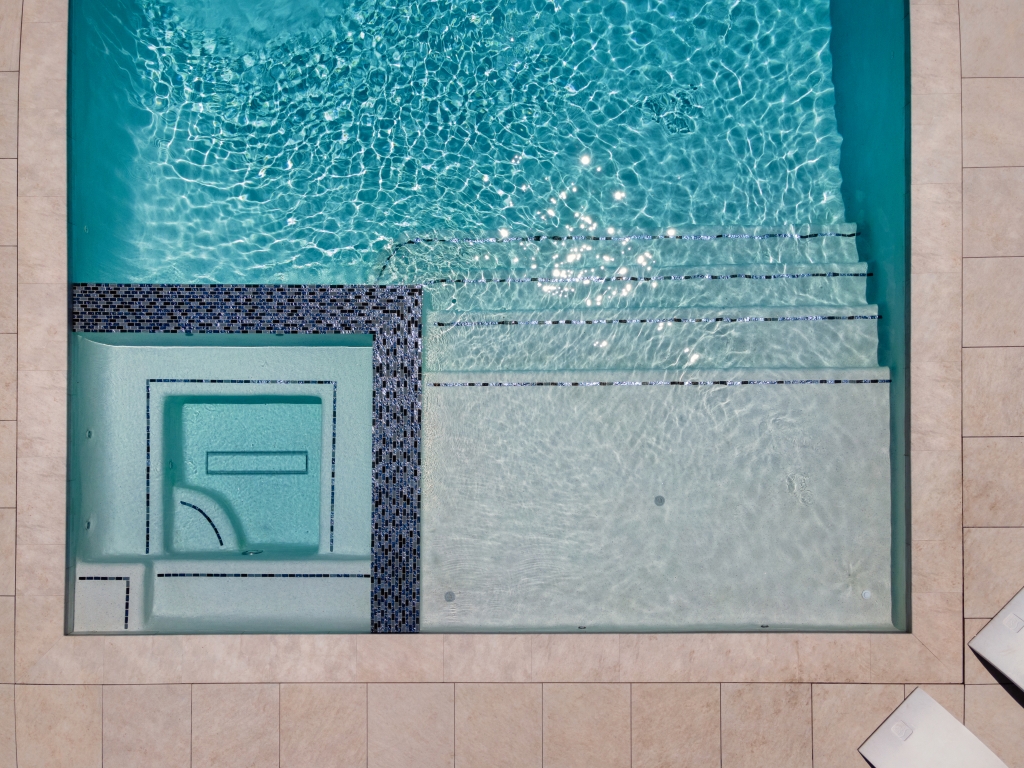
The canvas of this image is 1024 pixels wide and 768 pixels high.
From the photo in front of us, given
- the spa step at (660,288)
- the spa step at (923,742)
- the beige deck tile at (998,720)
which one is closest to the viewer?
the spa step at (923,742)

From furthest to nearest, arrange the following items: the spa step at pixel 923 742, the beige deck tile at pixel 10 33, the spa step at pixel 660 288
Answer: the spa step at pixel 660 288, the beige deck tile at pixel 10 33, the spa step at pixel 923 742

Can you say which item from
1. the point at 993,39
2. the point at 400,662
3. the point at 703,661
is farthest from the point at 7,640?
the point at 993,39

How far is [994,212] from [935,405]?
0.79 meters

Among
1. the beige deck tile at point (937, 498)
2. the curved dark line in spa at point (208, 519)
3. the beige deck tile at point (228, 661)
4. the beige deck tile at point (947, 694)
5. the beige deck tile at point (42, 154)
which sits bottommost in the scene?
the beige deck tile at point (947, 694)

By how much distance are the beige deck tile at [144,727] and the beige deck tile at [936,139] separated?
3.53 meters

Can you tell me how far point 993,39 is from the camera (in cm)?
223

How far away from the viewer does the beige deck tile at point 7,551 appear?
7.32 feet

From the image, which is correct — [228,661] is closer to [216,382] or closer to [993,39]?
[216,382]

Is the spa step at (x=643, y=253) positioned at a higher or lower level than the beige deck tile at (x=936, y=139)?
lower

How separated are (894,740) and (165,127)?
381 cm

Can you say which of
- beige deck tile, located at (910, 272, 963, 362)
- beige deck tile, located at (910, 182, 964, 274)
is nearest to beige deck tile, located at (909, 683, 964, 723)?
beige deck tile, located at (910, 272, 963, 362)

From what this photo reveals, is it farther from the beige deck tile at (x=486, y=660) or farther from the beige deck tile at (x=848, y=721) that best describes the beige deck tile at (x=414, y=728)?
the beige deck tile at (x=848, y=721)

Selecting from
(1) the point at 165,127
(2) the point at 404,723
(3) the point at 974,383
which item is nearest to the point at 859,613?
(3) the point at 974,383

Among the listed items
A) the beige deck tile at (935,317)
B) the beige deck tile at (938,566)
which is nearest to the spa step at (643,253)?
the beige deck tile at (935,317)
